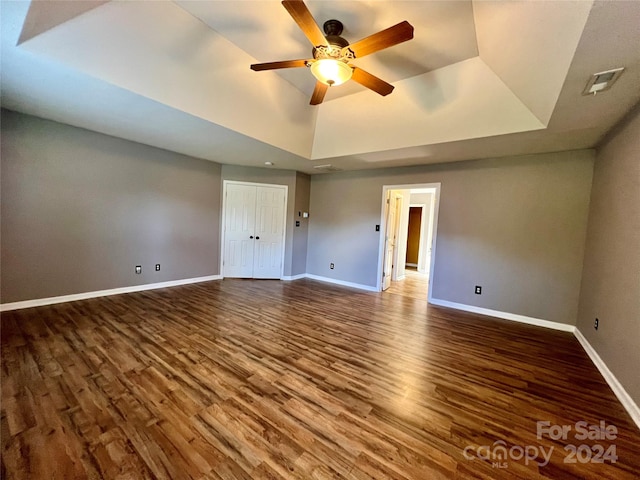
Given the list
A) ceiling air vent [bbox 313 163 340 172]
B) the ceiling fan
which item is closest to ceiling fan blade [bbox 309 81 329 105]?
the ceiling fan

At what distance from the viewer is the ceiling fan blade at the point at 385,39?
170cm

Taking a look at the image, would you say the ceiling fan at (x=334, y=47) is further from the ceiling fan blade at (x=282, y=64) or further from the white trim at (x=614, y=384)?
the white trim at (x=614, y=384)

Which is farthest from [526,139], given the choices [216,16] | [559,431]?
[216,16]

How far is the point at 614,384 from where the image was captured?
85.7 inches

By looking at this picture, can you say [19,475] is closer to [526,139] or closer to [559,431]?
Result: [559,431]

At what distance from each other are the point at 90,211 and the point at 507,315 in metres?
6.50

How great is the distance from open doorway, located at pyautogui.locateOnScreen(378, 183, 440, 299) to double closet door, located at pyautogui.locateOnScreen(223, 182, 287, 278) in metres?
2.30

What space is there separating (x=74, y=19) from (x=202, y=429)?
309 centimetres

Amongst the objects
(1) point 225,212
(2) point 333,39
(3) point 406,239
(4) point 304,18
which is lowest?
(3) point 406,239

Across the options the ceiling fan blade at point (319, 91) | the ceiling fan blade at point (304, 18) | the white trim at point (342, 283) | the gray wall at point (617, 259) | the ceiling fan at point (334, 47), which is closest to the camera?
the ceiling fan blade at point (304, 18)

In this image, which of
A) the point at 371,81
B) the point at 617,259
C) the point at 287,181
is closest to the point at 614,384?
the point at 617,259

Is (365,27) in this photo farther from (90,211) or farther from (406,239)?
(406,239)

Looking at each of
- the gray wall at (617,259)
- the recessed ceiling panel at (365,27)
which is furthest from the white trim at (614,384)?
the recessed ceiling panel at (365,27)

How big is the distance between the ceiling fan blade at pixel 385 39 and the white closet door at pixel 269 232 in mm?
3946
